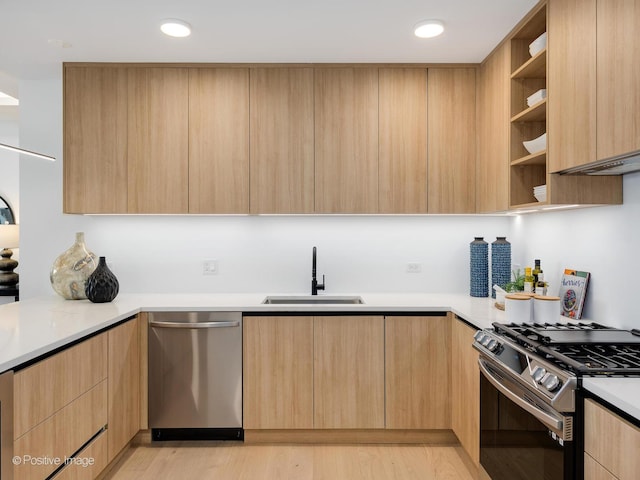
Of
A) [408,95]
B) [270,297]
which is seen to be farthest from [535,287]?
[270,297]

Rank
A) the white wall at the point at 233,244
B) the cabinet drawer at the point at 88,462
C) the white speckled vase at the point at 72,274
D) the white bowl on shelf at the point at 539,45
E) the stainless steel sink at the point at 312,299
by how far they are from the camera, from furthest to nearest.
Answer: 1. the white wall at the point at 233,244
2. the stainless steel sink at the point at 312,299
3. the white speckled vase at the point at 72,274
4. the white bowl on shelf at the point at 539,45
5. the cabinet drawer at the point at 88,462

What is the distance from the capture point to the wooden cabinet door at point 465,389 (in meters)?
2.29

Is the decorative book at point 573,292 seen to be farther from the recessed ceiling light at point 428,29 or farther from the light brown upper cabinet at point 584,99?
→ the recessed ceiling light at point 428,29

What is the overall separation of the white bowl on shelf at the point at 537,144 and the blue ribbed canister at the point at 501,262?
0.81 meters

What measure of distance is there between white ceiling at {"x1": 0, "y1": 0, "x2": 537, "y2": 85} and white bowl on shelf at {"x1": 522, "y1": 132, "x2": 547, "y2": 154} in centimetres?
68

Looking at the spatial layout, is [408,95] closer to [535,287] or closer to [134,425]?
[535,287]

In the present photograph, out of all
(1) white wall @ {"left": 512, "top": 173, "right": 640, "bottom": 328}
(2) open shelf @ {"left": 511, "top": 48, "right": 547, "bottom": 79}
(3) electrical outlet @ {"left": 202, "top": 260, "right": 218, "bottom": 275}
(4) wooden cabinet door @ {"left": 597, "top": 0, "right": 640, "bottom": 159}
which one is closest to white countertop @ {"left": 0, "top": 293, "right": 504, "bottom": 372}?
(3) electrical outlet @ {"left": 202, "top": 260, "right": 218, "bottom": 275}

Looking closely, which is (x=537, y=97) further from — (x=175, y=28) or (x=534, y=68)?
(x=175, y=28)

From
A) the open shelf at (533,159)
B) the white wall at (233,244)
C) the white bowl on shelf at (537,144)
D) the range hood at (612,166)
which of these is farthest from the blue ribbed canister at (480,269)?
the range hood at (612,166)

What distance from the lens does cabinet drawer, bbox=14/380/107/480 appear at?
5.48ft

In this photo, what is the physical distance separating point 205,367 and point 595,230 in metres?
2.32

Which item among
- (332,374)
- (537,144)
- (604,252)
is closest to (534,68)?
(537,144)

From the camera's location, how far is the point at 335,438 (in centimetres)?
282

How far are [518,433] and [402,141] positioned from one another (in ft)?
6.46
